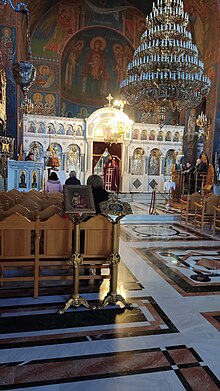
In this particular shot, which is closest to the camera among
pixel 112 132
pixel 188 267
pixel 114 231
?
pixel 114 231

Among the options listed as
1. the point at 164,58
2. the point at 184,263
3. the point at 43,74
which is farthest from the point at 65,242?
the point at 43,74

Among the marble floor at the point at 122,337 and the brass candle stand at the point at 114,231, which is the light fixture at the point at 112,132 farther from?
the brass candle stand at the point at 114,231

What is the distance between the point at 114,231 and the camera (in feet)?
12.8

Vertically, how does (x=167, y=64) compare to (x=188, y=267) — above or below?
above

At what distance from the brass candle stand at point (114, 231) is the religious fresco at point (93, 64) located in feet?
70.2

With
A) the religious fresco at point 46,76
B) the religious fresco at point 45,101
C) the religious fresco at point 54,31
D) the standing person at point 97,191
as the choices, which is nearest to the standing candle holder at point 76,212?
the standing person at point 97,191

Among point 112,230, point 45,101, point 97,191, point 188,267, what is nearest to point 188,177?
point 188,267

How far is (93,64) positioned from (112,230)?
2323cm

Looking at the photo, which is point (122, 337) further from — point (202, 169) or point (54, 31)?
point (54, 31)

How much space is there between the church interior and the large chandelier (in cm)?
4

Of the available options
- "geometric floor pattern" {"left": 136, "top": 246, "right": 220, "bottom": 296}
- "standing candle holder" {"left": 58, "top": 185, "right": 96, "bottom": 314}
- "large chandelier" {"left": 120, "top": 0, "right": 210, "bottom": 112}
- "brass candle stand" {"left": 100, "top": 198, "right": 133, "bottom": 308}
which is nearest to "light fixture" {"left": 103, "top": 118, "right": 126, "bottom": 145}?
"large chandelier" {"left": 120, "top": 0, "right": 210, "bottom": 112}

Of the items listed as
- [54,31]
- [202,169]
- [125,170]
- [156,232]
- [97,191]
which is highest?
[54,31]

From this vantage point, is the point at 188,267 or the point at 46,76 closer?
the point at 188,267

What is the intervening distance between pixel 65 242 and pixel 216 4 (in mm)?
17399
